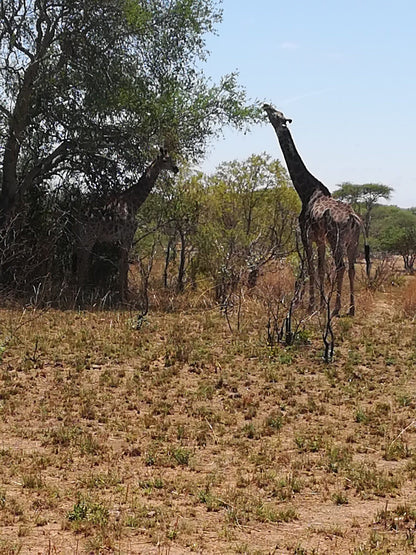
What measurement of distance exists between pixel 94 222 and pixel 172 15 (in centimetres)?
460

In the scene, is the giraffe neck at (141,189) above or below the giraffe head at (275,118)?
below

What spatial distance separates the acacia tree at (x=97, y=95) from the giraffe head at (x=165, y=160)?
0.19m

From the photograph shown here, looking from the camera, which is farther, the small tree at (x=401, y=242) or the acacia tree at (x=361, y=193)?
the acacia tree at (x=361, y=193)

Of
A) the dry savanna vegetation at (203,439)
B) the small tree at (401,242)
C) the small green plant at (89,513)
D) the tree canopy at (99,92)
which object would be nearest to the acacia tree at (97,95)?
the tree canopy at (99,92)

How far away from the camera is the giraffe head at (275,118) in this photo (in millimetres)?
13586

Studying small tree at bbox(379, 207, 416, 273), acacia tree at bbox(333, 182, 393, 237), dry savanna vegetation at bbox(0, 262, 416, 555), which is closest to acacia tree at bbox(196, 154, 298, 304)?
dry savanna vegetation at bbox(0, 262, 416, 555)

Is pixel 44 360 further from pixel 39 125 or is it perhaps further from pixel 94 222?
pixel 39 125

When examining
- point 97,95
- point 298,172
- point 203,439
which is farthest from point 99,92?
point 203,439

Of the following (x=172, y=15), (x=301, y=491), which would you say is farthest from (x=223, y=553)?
(x=172, y=15)

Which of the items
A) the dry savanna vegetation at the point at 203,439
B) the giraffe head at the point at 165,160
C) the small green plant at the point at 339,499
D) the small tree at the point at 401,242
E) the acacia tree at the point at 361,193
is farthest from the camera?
the acacia tree at the point at 361,193

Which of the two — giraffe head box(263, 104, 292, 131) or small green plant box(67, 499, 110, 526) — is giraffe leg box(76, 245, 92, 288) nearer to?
giraffe head box(263, 104, 292, 131)

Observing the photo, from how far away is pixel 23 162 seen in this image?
48.3 ft

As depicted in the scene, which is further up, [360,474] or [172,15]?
[172,15]

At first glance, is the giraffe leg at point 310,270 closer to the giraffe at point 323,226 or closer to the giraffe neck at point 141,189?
the giraffe at point 323,226
